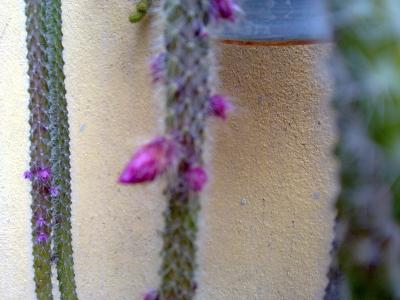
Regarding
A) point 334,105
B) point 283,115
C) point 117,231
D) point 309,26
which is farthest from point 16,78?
point 334,105

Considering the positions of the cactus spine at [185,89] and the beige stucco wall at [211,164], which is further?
the beige stucco wall at [211,164]

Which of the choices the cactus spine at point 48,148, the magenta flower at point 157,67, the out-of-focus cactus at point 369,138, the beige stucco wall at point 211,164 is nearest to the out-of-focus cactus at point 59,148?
the cactus spine at point 48,148

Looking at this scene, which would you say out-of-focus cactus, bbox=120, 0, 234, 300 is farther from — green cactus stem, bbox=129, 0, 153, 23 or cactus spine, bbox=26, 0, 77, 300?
green cactus stem, bbox=129, 0, 153, 23

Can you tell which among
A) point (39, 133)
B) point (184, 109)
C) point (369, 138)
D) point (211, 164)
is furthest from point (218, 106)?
point (211, 164)

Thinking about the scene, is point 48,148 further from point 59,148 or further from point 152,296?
point 152,296

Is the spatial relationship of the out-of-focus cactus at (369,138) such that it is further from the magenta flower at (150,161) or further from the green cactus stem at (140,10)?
the green cactus stem at (140,10)

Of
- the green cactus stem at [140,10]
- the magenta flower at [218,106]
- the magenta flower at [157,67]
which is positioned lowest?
the magenta flower at [218,106]
